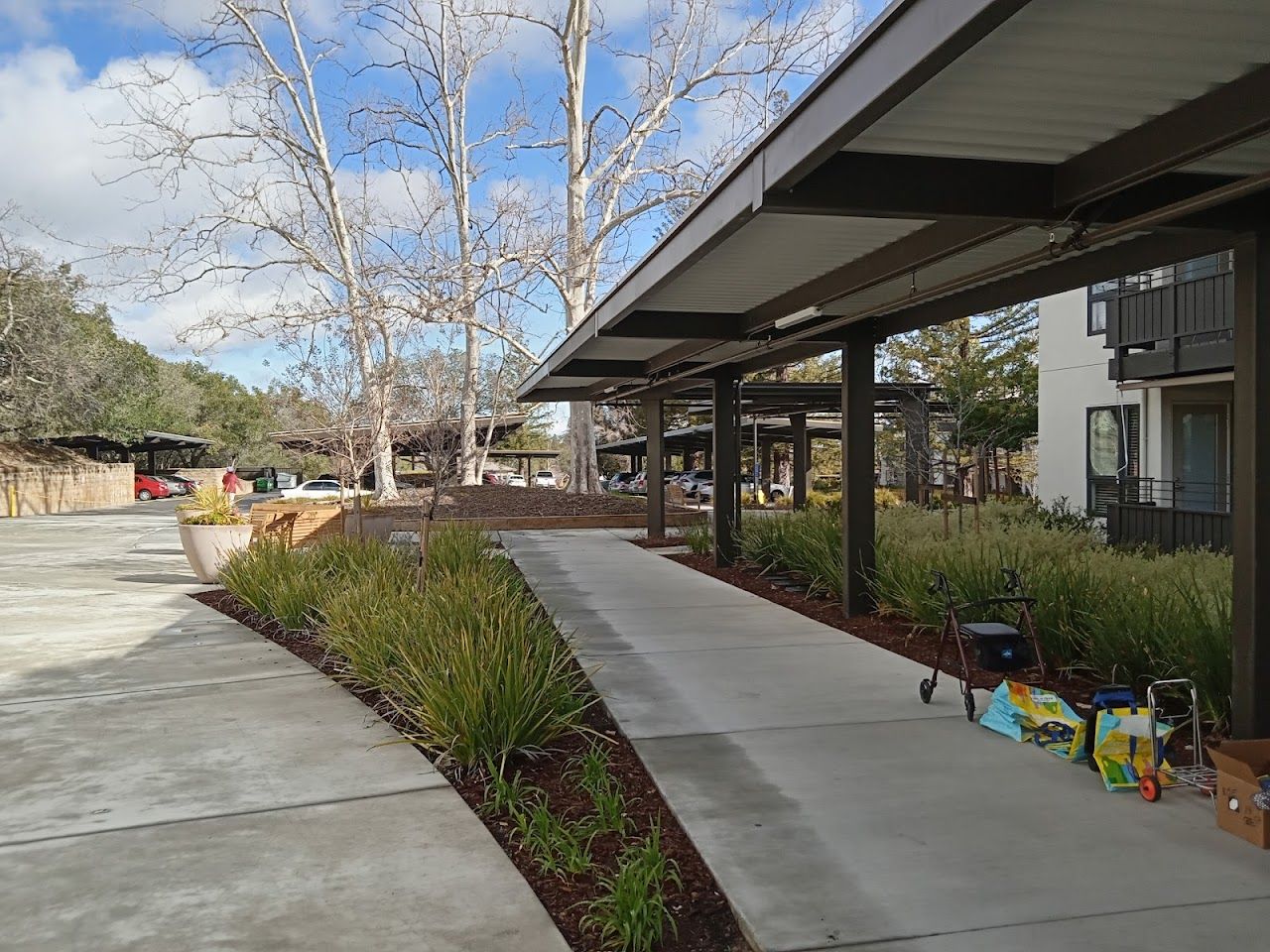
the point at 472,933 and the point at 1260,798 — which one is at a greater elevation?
the point at 1260,798

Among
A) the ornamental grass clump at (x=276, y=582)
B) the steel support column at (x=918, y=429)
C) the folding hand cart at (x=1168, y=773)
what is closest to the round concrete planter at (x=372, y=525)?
the ornamental grass clump at (x=276, y=582)

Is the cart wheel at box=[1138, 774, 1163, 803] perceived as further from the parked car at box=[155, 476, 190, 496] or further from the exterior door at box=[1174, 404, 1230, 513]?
the parked car at box=[155, 476, 190, 496]

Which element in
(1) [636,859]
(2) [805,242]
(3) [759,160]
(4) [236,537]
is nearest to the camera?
(1) [636,859]

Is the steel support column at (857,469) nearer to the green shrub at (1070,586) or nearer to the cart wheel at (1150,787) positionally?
the green shrub at (1070,586)

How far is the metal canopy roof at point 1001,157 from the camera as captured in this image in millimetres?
3566

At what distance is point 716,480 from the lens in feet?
47.5

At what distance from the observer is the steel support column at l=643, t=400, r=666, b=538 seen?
18.0 m

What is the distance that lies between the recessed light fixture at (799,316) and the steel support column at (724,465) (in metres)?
4.52

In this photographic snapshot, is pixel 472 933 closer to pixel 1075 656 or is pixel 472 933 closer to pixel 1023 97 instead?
pixel 1023 97

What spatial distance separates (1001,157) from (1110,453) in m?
16.9

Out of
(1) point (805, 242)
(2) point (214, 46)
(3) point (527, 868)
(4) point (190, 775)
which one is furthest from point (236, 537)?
(2) point (214, 46)

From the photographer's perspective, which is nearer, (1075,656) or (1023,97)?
(1023,97)

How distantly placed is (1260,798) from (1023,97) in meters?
3.15

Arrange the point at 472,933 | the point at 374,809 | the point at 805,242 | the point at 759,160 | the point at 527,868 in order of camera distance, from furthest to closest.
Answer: the point at 805,242
the point at 759,160
the point at 374,809
the point at 527,868
the point at 472,933
